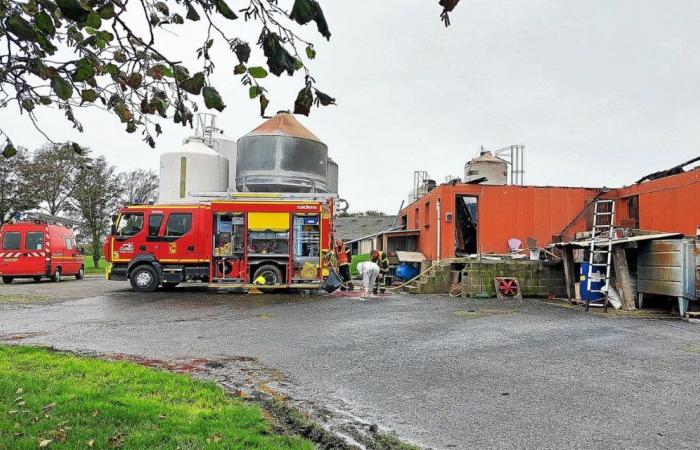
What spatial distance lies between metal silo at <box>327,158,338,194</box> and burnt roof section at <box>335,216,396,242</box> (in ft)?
106

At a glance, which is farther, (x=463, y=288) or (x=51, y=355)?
(x=463, y=288)

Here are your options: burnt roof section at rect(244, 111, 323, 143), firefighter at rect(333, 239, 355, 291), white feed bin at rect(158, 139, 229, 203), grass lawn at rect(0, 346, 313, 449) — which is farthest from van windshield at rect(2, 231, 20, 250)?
grass lawn at rect(0, 346, 313, 449)

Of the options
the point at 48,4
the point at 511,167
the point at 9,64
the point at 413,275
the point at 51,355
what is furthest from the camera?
the point at 511,167

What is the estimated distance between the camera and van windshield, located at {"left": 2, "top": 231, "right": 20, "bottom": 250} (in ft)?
69.3

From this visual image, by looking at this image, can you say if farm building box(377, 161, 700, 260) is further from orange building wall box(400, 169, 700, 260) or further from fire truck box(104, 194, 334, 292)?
fire truck box(104, 194, 334, 292)

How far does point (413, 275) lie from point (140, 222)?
33.2 feet

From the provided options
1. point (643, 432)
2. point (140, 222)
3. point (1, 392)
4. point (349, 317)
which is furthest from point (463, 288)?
point (1, 392)

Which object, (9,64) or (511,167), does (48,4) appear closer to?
(9,64)

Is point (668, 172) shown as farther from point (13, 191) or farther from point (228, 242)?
point (13, 191)

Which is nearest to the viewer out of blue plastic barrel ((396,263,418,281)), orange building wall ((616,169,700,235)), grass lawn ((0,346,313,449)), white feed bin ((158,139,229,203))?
grass lawn ((0,346,313,449))

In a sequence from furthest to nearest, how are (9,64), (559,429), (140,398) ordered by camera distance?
(140,398) < (559,429) < (9,64)

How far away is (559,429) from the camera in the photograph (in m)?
4.23

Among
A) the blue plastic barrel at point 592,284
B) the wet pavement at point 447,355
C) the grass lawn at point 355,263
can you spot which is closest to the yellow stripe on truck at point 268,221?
the wet pavement at point 447,355

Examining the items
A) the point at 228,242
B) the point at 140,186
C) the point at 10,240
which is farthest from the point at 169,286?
the point at 140,186
